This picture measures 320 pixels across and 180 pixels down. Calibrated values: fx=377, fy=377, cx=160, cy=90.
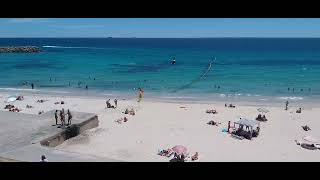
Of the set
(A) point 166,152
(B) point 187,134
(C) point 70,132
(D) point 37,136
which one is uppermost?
(D) point 37,136

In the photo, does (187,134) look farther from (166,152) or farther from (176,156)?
(176,156)

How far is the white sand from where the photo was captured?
63.7ft

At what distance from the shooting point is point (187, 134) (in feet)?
76.8

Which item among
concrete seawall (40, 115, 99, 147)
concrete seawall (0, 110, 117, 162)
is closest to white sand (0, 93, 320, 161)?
concrete seawall (40, 115, 99, 147)

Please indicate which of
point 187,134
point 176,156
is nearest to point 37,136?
point 176,156

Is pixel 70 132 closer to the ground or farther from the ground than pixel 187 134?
farther from the ground

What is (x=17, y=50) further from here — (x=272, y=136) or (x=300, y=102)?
(x=272, y=136)

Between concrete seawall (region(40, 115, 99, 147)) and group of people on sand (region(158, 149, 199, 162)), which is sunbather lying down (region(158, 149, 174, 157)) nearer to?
group of people on sand (region(158, 149, 199, 162))

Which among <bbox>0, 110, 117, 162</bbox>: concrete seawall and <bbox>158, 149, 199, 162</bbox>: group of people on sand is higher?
<bbox>0, 110, 117, 162</bbox>: concrete seawall

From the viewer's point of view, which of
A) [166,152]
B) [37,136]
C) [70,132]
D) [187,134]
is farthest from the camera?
[187,134]

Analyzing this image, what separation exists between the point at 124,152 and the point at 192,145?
12.8 feet

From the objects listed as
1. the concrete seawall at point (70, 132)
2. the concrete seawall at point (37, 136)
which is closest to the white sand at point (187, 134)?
the concrete seawall at point (70, 132)

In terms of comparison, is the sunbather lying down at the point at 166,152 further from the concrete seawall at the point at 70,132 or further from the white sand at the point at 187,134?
the concrete seawall at the point at 70,132
